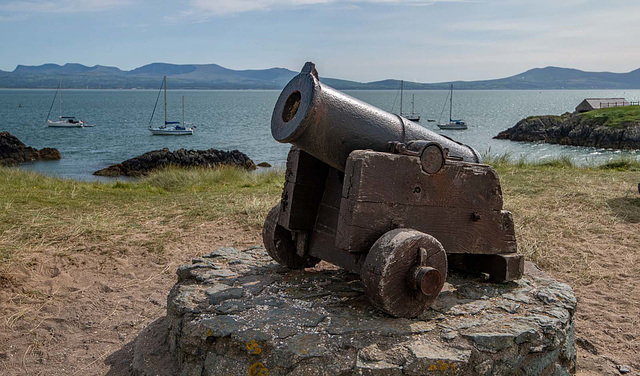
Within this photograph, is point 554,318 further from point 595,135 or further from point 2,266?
point 595,135

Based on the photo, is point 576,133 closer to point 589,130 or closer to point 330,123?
point 589,130

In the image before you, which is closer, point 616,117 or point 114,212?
point 114,212

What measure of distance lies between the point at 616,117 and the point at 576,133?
11.6 ft

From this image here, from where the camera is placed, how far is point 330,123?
3850 mm

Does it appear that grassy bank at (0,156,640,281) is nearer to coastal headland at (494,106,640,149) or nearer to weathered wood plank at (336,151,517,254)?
weathered wood plank at (336,151,517,254)

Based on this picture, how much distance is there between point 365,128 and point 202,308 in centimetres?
160

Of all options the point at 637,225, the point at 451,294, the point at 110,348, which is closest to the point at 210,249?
the point at 110,348

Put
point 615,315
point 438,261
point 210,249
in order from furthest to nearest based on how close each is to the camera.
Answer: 1. point 210,249
2. point 615,315
3. point 438,261

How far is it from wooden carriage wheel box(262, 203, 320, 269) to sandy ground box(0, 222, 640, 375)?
1266 millimetres

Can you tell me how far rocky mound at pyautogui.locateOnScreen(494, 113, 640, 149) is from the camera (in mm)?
45781

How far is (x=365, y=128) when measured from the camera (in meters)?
3.94

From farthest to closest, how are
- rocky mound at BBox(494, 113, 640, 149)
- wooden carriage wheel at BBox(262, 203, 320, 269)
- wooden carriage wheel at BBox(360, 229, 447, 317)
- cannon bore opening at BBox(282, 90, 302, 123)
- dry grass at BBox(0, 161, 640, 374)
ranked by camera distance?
rocky mound at BBox(494, 113, 640, 149)
dry grass at BBox(0, 161, 640, 374)
wooden carriage wheel at BBox(262, 203, 320, 269)
cannon bore opening at BBox(282, 90, 302, 123)
wooden carriage wheel at BBox(360, 229, 447, 317)

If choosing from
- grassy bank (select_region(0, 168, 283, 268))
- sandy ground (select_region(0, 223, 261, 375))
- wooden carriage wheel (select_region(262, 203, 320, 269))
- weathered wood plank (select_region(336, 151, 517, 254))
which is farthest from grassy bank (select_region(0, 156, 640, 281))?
weathered wood plank (select_region(336, 151, 517, 254))

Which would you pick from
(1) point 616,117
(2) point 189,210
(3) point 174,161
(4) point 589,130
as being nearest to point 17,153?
(3) point 174,161
